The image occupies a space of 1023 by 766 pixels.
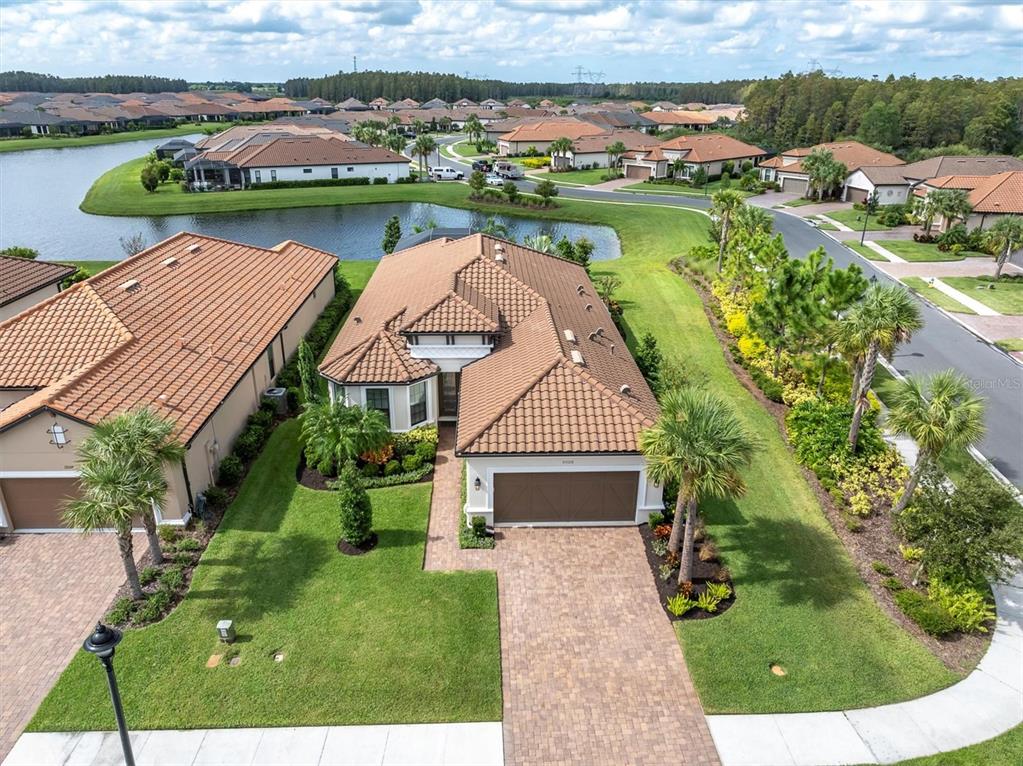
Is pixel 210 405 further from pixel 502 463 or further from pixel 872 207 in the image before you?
pixel 872 207

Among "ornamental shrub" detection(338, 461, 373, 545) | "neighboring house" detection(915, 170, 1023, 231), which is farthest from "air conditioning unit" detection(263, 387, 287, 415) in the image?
"neighboring house" detection(915, 170, 1023, 231)

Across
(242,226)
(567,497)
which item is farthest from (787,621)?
(242,226)

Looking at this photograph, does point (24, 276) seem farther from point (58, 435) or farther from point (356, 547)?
point (356, 547)

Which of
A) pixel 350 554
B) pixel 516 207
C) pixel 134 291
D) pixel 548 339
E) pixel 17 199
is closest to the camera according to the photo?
pixel 350 554

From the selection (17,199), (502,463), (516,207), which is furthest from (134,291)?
(17,199)

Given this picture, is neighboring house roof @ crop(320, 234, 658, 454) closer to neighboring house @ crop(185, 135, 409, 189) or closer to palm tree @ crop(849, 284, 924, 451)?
palm tree @ crop(849, 284, 924, 451)

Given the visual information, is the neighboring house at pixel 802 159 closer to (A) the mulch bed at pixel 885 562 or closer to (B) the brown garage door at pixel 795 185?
(B) the brown garage door at pixel 795 185
